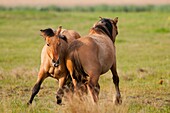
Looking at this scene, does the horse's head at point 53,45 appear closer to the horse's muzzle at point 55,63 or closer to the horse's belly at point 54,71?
the horse's muzzle at point 55,63

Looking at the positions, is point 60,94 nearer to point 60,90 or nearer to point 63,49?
point 60,90

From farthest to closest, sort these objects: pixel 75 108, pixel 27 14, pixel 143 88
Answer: pixel 27 14, pixel 143 88, pixel 75 108

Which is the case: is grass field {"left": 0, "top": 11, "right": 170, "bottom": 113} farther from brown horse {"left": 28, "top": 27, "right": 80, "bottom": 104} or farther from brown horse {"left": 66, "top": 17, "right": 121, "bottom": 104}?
brown horse {"left": 28, "top": 27, "right": 80, "bottom": 104}

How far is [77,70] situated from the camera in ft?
31.8

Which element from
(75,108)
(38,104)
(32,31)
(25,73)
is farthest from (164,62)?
(32,31)

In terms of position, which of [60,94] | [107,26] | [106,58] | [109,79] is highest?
[107,26]

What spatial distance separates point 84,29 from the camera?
1348 inches

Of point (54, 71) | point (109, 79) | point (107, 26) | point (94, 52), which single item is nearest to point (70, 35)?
point (107, 26)

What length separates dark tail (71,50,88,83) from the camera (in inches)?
379

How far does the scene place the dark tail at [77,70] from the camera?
31.6 ft

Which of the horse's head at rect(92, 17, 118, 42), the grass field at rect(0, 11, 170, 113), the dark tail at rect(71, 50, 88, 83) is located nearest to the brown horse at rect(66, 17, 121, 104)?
the dark tail at rect(71, 50, 88, 83)

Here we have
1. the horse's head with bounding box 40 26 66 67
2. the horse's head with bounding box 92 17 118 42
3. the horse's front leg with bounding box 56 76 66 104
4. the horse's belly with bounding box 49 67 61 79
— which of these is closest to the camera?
the horse's head with bounding box 40 26 66 67

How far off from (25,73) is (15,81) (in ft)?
3.73

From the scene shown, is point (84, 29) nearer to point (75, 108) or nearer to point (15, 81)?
point (15, 81)
